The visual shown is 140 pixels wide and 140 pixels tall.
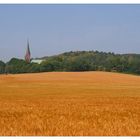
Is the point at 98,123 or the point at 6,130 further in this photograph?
the point at 98,123

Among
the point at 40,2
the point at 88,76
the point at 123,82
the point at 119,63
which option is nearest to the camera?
the point at 40,2

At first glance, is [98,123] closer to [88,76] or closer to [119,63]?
[88,76]

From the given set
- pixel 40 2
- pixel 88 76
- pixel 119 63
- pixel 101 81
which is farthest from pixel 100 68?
pixel 40 2

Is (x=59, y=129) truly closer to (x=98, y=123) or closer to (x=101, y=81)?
(x=98, y=123)

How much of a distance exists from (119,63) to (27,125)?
10108 centimetres

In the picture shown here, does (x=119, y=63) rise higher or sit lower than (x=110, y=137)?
lower

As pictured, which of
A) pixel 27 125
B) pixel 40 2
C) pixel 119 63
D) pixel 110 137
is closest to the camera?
pixel 110 137

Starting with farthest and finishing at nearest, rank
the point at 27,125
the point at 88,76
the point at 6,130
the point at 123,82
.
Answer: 1. the point at 88,76
2. the point at 123,82
3. the point at 27,125
4. the point at 6,130

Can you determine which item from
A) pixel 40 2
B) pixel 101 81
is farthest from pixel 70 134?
pixel 101 81

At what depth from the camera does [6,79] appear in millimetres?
63375

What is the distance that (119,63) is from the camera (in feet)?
362

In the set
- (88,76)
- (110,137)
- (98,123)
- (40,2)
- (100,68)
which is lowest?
(100,68)

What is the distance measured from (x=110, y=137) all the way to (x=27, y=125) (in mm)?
2758

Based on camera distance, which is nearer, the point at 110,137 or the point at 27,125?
the point at 110,137
